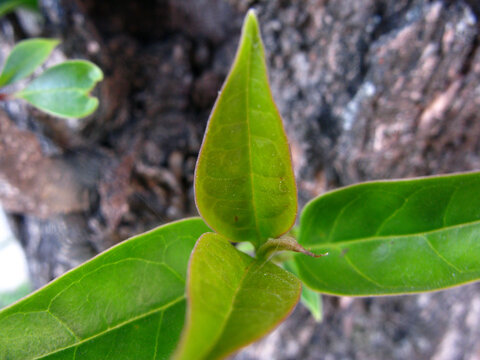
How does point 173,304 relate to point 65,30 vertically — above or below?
below

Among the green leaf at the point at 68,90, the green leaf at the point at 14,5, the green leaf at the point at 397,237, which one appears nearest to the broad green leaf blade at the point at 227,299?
the green leaf at the point at 397,237

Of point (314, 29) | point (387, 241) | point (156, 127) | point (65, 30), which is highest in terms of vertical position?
point (65, 30)

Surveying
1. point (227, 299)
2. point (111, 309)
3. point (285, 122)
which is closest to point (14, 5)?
point (285, 122)

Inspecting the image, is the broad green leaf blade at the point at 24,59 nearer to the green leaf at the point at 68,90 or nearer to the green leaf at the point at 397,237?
the green leaf at the point at 68,90

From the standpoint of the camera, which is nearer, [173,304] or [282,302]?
[282,302]

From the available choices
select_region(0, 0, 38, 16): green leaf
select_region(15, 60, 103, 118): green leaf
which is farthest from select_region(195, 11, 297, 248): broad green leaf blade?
select_region(0, 0, 38, 16): green leaf

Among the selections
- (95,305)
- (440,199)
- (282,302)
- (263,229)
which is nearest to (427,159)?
(440,199)

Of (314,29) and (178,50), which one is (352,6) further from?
(178,50)
